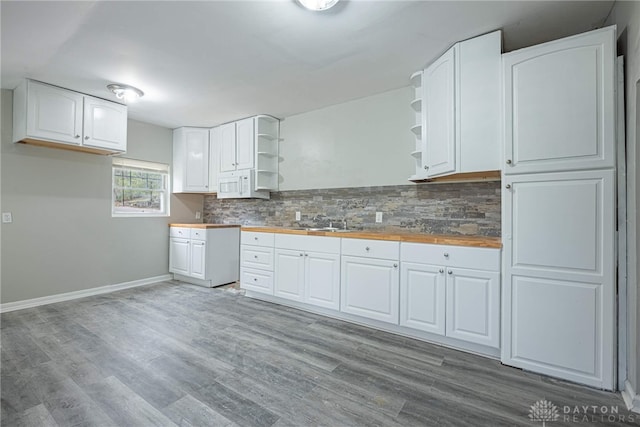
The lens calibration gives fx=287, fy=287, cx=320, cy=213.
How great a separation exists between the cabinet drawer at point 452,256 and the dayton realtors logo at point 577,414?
89 cm

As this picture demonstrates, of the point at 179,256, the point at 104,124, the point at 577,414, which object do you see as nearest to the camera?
the point at 577,414

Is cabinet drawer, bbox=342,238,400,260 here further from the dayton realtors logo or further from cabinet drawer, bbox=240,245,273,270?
the dayton realtors logo

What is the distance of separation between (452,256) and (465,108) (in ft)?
4.06

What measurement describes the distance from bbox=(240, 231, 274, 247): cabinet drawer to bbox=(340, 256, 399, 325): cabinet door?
1.09 m

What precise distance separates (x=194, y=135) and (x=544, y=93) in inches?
184

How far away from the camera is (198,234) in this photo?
4387 millimetres

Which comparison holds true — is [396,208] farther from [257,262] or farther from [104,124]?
[104,124]

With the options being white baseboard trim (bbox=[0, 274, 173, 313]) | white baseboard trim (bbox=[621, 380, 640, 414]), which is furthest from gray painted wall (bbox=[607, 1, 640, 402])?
white baseboard trim (bbox=[0, 274, 173, 313])

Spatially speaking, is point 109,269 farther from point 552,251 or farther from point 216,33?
point 552,251

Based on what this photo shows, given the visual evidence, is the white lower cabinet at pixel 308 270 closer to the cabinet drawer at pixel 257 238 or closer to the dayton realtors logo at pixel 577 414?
the cabinet drawer at pixel 257 238

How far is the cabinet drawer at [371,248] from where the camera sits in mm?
2695

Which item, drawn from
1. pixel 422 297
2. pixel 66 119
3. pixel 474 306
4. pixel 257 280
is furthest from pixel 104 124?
pixel 474 306

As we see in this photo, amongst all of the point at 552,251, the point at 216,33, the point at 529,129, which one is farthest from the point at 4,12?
the point at 552,251

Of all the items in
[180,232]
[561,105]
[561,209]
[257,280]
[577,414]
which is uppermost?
[561,105]
